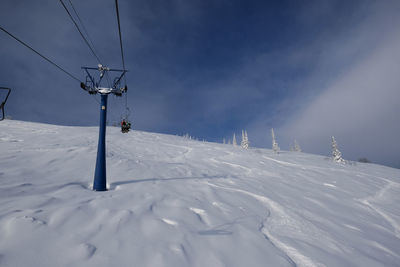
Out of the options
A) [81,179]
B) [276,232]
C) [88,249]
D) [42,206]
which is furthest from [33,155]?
[276,232]

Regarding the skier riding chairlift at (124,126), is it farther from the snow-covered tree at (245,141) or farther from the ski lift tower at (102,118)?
the snow-covered tree at (245,141)

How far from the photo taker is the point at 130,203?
172 inches

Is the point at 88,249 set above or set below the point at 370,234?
above

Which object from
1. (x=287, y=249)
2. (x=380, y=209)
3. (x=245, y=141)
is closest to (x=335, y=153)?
(x=245, y=141)

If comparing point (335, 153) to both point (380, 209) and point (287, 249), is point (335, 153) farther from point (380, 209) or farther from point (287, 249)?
point (287, 249)

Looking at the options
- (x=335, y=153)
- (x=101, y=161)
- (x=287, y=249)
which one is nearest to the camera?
(x=287, y=249)

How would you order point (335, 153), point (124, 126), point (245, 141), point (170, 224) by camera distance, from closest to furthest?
point (170, 224)
point (124, 126)
point (335, 153)
point (245, 141)

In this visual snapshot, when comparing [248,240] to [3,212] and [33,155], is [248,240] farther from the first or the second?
[33,155]

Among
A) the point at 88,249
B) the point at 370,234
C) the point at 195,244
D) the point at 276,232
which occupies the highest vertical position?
the point at 88,249

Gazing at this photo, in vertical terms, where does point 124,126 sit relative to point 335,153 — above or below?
above

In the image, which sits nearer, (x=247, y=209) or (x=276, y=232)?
(x=276, y=232)

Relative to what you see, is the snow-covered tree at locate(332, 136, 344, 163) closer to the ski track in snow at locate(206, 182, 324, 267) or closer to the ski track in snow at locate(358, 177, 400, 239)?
the ski track in snow at locate(358, 177, 400, 239)

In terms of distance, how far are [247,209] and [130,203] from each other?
3.53 meters

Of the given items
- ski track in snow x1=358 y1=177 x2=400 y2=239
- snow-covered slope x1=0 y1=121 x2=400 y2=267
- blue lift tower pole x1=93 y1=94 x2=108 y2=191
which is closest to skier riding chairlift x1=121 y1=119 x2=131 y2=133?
snow-covered slope x1=0 y1=121 x2=400 y2=267
